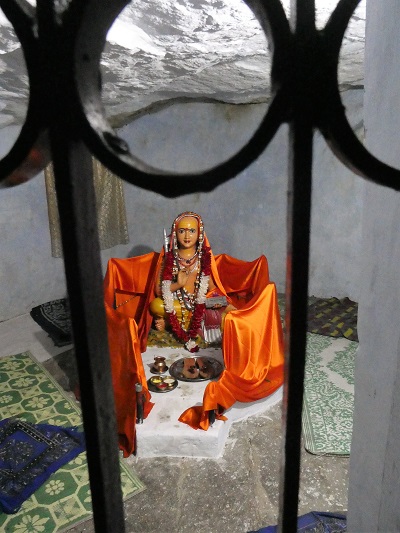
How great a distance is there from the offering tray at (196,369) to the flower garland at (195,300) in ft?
0.85

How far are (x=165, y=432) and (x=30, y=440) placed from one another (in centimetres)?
83

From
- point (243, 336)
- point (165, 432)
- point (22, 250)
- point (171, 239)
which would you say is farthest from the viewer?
point (22, 250)

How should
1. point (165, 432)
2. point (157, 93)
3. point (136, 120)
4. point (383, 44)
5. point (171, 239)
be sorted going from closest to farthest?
point (383, 44), point (165, 432), point (171, 239), point (157, 93), point (136, 120)

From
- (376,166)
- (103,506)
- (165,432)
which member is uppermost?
(376,166)

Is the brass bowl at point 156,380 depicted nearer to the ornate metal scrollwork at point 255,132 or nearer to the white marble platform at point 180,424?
the white marble platform at point 180,424

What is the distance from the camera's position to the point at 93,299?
0.44m

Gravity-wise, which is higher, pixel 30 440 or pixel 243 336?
pixel 243 336

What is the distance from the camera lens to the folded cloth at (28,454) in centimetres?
210

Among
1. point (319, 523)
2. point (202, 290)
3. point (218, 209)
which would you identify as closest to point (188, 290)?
point (202, 290)

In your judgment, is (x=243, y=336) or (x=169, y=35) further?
(x=243, y=336)

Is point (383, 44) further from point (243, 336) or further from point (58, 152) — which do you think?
point (243, 336)

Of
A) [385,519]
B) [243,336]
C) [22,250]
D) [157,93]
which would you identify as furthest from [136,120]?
[385,519]

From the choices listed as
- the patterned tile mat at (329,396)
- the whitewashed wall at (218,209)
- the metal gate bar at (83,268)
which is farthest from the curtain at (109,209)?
the metal gate bar at (83,268)

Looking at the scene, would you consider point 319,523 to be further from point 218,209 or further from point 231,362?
point 218,209
